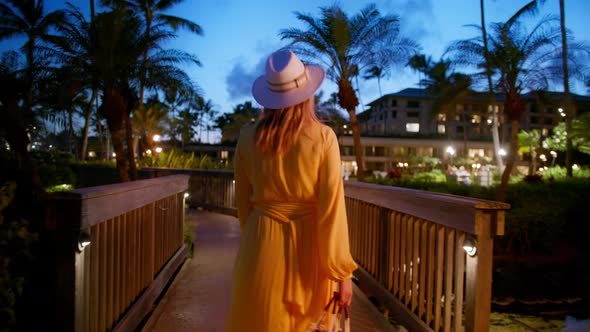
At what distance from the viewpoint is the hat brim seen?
6.67 ft

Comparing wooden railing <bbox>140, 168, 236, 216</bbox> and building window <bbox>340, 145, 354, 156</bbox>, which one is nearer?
wooden railing <bbox>140, 168, 236, 216</bbox>

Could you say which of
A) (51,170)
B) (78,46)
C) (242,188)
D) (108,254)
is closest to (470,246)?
(242,188)

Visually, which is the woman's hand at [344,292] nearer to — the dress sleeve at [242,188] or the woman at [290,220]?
the woman at [290,220]

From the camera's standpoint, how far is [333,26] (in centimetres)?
1312

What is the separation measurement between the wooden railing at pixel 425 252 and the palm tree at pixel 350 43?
933 cm

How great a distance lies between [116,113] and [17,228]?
10.1 metres

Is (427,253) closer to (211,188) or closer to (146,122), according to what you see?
(211,188)

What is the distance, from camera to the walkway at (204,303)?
3695mm

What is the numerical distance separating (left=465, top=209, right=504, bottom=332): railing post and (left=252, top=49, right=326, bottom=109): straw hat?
1160 millimetres

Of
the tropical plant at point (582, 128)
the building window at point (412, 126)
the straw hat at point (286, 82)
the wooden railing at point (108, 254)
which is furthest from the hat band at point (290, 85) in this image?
the building window at point (412, 126)

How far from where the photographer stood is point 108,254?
2807 mm

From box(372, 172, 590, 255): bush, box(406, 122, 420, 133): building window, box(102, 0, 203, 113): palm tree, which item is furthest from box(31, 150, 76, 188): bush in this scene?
box(406, 122, 420, 133): building window

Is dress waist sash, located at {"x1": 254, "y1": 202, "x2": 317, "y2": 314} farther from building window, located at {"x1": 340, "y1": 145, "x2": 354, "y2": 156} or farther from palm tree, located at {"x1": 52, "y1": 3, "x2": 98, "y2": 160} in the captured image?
building window, located at {"x1": 340, "y1": 145, "x2": 354, "y2": 156}

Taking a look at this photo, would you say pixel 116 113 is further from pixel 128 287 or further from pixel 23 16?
pixel 23 16
